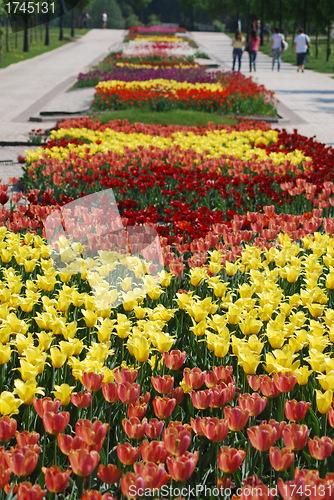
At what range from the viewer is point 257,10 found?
5997 cm

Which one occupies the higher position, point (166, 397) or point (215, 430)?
point (215, 430)

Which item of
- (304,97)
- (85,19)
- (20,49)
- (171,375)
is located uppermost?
(85,19)

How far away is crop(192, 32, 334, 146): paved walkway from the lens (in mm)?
15492

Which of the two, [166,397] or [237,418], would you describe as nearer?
[237,418]

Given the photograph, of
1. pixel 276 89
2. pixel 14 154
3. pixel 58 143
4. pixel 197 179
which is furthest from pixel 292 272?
pixel 276 89

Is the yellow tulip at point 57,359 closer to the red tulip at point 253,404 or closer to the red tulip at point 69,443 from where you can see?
the red tulip at point 69,443

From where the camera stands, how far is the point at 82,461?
2141 mm

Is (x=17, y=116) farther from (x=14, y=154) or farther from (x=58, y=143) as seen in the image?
(x=58, y=143)

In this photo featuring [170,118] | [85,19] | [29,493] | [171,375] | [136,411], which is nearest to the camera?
[29,493]

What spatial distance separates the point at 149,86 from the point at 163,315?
16.2m

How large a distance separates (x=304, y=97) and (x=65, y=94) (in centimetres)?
712

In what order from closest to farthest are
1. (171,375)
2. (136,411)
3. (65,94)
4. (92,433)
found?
1. (92,433)
2. (136,411)
3. (171,375)
4. (65,94)

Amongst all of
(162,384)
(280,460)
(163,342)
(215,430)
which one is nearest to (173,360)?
(163,342)

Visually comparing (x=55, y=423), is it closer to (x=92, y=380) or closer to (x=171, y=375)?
(x=92, y=380)
